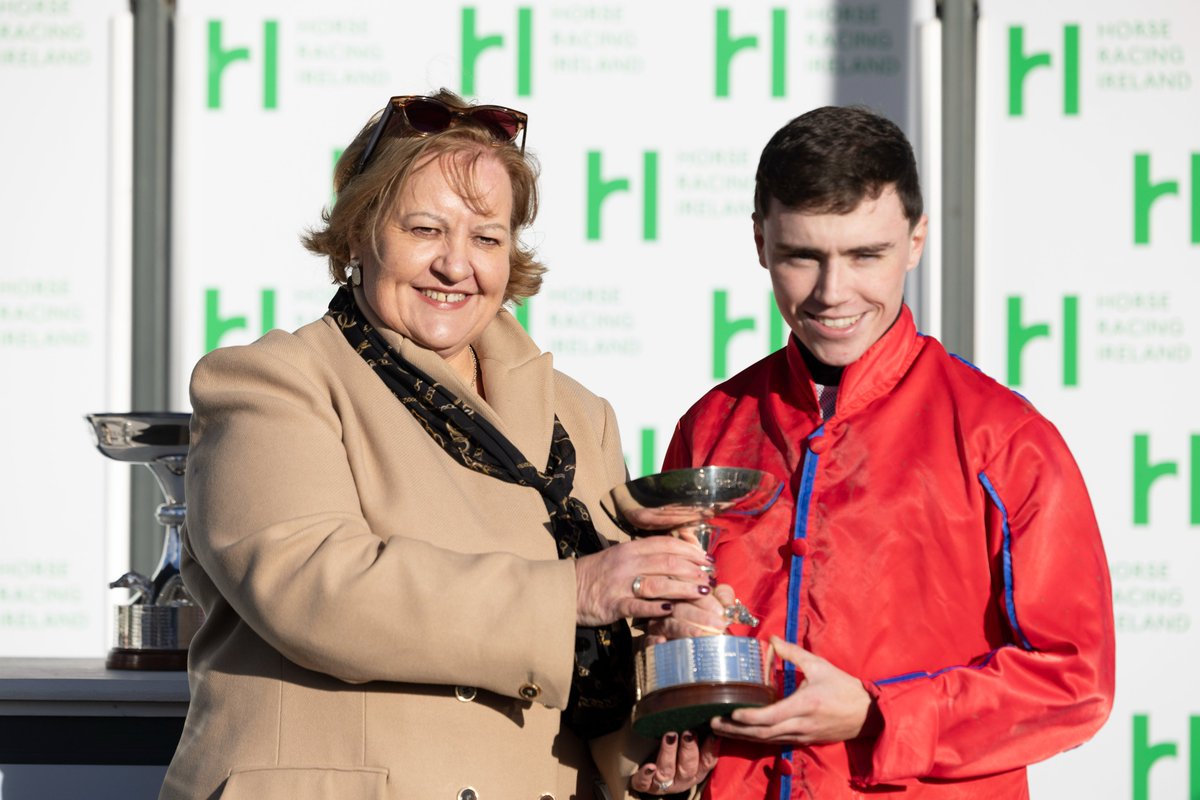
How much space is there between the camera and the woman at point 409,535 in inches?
80.1

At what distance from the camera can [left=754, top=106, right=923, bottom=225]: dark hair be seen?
205cm

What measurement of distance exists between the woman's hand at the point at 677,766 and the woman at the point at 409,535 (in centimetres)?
11

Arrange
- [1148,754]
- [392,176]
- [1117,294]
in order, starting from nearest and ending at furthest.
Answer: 1. [392,176]
2. [1148,754]
3. [1117,294]

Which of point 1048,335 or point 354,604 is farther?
point 1048,335

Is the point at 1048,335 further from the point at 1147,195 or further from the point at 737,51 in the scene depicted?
the point at 737,51

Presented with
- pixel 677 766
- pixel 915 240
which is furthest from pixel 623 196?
pixel 677 766

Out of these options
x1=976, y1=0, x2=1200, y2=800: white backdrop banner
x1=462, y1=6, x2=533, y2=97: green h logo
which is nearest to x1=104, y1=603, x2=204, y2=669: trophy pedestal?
x1=462, y1=6, x2=533, y2=97: green h logo

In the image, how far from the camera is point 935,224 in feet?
15.9

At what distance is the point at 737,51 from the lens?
4.95 metres

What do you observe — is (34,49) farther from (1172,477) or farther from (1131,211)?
(1172,477)

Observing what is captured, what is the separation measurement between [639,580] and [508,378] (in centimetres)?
56

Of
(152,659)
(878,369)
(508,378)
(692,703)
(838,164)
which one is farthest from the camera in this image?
(152,659)

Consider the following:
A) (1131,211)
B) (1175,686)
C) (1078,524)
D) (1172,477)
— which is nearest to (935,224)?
(1131,211)

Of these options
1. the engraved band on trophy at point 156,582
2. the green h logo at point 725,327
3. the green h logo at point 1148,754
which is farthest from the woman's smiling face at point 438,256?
the green h logo at point 1148,754
